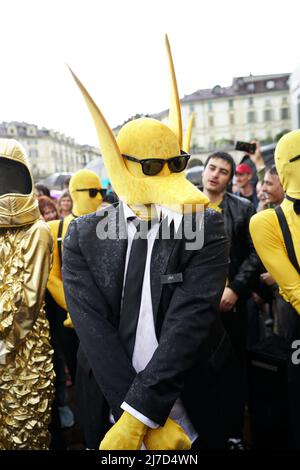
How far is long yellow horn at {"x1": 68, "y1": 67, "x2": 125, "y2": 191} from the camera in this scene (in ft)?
5.77

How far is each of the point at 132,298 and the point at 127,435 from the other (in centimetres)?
52

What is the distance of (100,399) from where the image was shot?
1812mm

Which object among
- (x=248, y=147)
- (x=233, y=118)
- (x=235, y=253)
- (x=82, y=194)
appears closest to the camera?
(x=235, y=253)

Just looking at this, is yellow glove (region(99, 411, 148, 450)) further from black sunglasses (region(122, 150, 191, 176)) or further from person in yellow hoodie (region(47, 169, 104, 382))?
person in yellow hoodie (region(47, 169, 104, 382))

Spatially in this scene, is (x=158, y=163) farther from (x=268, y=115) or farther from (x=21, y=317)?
(x=268, y=115)

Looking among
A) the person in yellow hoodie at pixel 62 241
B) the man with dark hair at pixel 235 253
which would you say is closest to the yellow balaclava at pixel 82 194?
the person in yellow hoodie at pixel 62 241

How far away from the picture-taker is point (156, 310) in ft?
5.75

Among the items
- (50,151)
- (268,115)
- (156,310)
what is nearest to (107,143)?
(156,310)

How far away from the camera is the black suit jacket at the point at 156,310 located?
1624mm

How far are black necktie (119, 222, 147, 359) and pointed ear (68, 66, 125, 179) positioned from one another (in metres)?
0.38

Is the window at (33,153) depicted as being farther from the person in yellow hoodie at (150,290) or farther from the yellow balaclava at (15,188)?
the person in yellow hoodie at (150,290)

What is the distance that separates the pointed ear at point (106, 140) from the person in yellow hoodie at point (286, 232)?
1.08 metres

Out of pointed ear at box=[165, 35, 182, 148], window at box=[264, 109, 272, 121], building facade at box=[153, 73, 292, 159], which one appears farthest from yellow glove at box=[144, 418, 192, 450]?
window at box=[264, 109, 272, 121]
